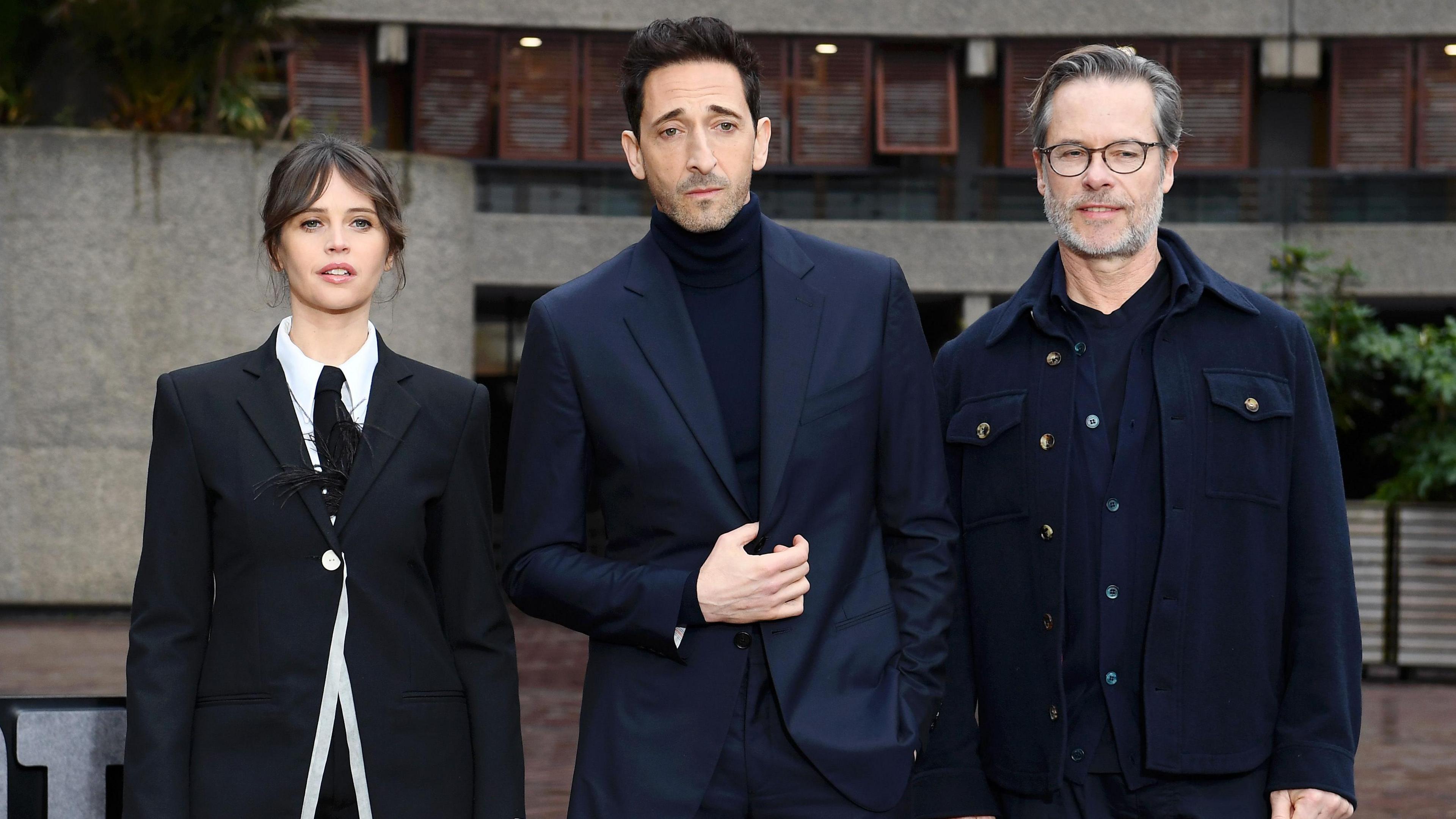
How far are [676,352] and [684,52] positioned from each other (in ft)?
2.01

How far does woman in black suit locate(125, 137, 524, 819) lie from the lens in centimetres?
318

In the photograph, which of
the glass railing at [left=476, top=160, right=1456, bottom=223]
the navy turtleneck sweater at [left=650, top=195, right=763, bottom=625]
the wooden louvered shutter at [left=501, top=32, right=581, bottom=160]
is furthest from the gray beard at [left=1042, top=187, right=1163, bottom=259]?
the wooden louvered shutter at [left=501, top=32, right=581, bottom=160]

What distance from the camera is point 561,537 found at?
333cm

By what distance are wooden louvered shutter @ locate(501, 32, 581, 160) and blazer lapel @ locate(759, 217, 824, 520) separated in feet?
56.2

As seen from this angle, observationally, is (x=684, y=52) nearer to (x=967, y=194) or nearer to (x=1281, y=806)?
(x=1281, y=806)

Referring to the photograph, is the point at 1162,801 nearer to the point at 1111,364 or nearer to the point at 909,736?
the point at 909,736

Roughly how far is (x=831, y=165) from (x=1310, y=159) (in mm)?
6199

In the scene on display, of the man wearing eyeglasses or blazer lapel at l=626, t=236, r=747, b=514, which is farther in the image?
the man wearing eyeglasses

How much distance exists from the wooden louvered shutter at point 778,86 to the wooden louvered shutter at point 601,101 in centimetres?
172

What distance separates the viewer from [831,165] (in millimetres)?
20500

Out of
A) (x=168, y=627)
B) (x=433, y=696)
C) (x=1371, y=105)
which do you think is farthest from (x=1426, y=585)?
(x=168, y=627)

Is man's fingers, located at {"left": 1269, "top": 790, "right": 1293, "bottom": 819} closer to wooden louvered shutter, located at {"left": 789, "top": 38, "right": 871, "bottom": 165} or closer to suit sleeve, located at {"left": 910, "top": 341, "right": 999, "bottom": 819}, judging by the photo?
suit sleeve, located at {"left": 910, "top": 341, "right": 999, "bottom": 819}

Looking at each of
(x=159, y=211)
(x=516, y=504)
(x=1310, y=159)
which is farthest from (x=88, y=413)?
(x=1310, y=159)

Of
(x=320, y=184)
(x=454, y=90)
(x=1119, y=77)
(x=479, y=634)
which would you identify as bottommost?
(x=479, y=634)
